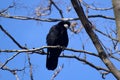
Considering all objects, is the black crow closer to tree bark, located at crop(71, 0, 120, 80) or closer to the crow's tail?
the crow's tail

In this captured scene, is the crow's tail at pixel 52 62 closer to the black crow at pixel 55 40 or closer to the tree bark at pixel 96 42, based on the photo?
the black crow at pixel 55 40

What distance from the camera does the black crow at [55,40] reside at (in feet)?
17.6

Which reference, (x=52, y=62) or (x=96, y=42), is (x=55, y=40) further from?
(x=96, y=42)

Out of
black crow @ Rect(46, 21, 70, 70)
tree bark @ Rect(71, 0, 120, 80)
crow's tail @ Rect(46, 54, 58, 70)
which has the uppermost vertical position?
tree bark @ Rect(71, 0, 120, 80)

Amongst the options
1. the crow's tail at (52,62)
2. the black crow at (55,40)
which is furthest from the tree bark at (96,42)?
the crow's tail at (52,62)

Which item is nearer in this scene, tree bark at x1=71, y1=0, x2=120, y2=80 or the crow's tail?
tree bark at x1=71, y1=0, x2=120, y2=80

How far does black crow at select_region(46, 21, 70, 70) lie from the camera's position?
538cm

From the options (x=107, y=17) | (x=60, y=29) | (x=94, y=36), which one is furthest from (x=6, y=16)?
(x=60, y=29)

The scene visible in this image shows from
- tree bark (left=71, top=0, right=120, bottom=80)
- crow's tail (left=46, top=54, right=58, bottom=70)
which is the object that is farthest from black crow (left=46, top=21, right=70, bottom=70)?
tree bark (left=71, top=0, right=120, bottom=80)

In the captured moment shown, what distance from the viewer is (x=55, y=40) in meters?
5.73

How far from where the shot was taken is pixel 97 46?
8.50ft

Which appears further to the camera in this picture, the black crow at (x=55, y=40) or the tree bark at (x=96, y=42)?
the black crow at (x=55, y=40)

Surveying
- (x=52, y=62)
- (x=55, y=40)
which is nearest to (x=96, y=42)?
(x=52, y=62)

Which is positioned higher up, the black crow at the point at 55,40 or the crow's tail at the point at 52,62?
the black crow at the point at 55,40
